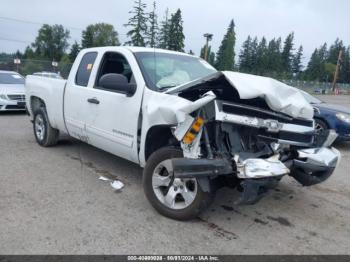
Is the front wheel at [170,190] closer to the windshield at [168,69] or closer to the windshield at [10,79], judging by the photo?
the windshield at [168,69]

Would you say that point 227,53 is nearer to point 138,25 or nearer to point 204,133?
point 138,25

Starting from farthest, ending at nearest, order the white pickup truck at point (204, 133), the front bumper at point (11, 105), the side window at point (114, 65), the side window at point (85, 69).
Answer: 1. the front bumper at point (11, 105)
2. the side window at point (85, 69)
3. the side window at point (114, 65)
4. the white pickup truck at point (204, 133)

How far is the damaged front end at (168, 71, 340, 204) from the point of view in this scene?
3.02 metres

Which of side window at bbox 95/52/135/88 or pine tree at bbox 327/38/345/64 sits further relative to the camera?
pine tree at bbox 327/38/345/64

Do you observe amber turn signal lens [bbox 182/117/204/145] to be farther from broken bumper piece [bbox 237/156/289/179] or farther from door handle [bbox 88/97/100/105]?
door handle [bbox 88/97/100/105]

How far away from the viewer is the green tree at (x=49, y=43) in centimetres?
8975

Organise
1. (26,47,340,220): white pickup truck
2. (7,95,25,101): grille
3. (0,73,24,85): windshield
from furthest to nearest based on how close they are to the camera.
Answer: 1. (0,73,24,85): windshield
2. (7,95,25,101): grille
3. (26,47,340,220): white pickup truck

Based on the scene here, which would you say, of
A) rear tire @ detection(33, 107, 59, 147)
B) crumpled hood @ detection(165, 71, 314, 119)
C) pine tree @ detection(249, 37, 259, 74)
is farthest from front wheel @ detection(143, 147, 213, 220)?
pine tree @ detection(249, 37, 259, 74)

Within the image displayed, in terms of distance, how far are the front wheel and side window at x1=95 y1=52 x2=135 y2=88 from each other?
1.63 metres

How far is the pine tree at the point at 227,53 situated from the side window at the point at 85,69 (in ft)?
245

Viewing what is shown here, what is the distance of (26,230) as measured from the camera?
312 cm

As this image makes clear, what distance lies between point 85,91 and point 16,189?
1.65 meters

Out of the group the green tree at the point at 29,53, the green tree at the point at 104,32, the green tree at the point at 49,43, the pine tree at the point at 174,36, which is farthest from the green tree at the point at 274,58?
the green tree at the point at 29,53

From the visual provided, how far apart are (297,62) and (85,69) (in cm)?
10708
